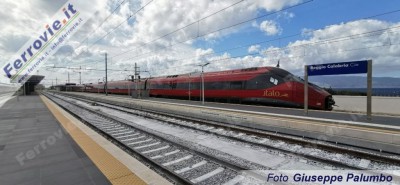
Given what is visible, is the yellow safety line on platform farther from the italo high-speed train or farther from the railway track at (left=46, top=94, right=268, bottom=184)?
the italo high-speed train

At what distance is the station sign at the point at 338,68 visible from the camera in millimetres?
11617

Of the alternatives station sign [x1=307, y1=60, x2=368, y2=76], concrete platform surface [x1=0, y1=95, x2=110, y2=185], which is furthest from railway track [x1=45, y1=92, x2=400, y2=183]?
station sign [x1=307, y1=60, x2=368, y2=76]

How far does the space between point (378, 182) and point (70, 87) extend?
111395mm

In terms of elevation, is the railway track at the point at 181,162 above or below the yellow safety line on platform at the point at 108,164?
below

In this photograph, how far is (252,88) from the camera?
20.0 m

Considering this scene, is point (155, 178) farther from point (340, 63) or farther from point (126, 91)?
point (126, 91)

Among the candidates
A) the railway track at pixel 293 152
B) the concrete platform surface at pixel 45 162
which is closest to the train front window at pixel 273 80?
the railway track at pixel 293 152

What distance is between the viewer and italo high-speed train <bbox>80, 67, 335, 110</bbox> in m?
16.5

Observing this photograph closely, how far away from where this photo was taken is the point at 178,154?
7406mm

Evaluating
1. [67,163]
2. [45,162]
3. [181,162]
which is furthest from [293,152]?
[45,162]

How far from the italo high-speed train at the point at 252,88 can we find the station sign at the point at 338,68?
3.31 metres

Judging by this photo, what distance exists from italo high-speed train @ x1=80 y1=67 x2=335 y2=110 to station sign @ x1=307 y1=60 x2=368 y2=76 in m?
3.31

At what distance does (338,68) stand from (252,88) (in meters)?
8.21

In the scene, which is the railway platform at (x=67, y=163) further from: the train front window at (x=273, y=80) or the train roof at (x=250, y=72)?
the train roof at (x=250, y=72)
